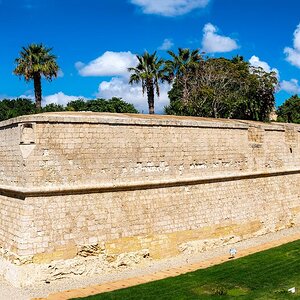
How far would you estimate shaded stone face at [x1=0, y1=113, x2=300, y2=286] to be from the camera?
10.4 meters

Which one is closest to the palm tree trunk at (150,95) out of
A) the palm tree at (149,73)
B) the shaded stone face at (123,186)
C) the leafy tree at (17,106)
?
the palm tree at (149,73)

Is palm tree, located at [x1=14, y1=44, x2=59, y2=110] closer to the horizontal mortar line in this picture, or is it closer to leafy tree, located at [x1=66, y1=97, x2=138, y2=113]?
the horizontal mortar line

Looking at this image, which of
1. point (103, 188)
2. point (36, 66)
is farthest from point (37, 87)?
point (103, 188)

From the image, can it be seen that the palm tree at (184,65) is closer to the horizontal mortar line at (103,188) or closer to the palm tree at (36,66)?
the palm tree at (36,66)

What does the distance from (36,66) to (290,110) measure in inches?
1429

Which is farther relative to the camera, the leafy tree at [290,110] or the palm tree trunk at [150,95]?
the leafy tree at [290,110]

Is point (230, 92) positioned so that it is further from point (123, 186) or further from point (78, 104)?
point (78, 104)

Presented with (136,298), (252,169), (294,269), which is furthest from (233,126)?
(136,298)

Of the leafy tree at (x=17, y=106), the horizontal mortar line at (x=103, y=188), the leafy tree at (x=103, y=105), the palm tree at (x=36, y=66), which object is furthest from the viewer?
the leafy tree at (x=103, y=105)

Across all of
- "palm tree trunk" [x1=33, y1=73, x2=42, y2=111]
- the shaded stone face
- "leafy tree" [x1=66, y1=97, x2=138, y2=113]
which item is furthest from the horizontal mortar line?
"leafy tree" [x1=66, y1=97, x2=138, y2=113]

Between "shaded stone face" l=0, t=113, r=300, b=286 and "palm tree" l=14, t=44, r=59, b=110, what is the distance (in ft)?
47.6

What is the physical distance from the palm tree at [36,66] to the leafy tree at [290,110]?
94.3 ft

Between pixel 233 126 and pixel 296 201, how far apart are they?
18.2 feet

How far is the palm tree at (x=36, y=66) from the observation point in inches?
1025
